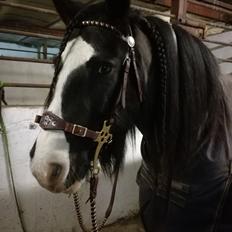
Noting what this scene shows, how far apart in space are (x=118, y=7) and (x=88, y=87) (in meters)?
0.19

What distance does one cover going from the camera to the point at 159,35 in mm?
693

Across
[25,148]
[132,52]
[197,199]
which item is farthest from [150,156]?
[25,148]

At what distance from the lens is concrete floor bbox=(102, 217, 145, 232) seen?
186 cm

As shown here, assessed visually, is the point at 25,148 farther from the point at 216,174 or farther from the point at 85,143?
the point at 216,174

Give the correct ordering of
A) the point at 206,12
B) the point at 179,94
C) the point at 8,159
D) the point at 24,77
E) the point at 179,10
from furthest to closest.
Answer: the point at 206,12 → the point at 24,77 → the point at 179,10 → the point at 8,159 → the point at 179,94

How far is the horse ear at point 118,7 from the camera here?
646mm

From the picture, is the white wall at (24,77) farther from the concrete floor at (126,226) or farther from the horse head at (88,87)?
the horse head at (88,87)

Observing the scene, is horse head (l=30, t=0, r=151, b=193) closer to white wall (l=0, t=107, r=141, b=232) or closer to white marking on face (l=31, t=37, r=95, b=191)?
white marking on face (l=31, t=37, r=95, b=191)

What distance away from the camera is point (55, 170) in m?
0.59

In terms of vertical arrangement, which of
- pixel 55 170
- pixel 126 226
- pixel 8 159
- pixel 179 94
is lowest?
pixel 126 226

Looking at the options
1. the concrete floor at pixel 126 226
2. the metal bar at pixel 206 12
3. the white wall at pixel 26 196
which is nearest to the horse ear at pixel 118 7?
the white wall at pixel 26 196

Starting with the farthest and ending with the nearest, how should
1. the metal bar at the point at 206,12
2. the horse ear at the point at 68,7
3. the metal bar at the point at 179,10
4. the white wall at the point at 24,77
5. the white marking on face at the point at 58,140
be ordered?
1. the metal bar at the point at 206,12
2. the white wall at the point at 24,77
3. the metal bar at the point at 179,10
4. the horse ear at the point at 68,7
5. the white marking on face at the point at 58,140

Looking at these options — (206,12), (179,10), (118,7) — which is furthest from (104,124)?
(206,12)

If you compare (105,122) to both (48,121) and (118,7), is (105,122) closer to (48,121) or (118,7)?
(48,121)
